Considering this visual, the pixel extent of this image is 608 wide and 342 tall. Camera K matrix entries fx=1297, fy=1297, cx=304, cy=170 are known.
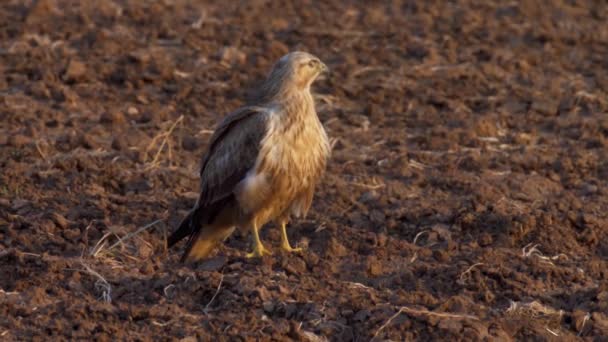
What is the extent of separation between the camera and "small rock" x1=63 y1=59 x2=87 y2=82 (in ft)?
A: 40.3

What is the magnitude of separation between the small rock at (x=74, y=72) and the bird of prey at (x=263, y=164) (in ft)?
12.7

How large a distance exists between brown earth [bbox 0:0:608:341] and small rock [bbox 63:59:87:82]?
0.08 feet

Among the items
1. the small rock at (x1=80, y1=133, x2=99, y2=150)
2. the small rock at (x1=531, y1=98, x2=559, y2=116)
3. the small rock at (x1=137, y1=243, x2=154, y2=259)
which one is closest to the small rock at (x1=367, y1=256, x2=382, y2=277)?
the small rock at (x1=137, y1=243, x2=154, y2=259)

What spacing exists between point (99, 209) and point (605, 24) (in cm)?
761

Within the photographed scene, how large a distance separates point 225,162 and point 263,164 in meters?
0.34

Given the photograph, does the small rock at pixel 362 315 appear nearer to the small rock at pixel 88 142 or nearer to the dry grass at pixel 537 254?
the dry grass at pixel 537 254

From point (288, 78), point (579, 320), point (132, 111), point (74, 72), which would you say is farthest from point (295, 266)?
point (74, 72)

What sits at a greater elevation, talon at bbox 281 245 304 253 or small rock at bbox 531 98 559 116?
talon at bbox 281 245 304 253

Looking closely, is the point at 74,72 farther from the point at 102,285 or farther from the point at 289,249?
the point at 102,285

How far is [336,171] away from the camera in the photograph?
33.9 ft

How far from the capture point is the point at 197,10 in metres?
14.8

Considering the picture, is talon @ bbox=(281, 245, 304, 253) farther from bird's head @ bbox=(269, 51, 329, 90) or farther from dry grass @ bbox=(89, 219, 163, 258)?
bird's head @ bbox=(269, 51, 329, 90)

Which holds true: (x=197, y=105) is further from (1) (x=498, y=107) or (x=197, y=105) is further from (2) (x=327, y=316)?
(2) (x=327, y=316)

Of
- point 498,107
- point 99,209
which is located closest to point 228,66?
point 498,107
